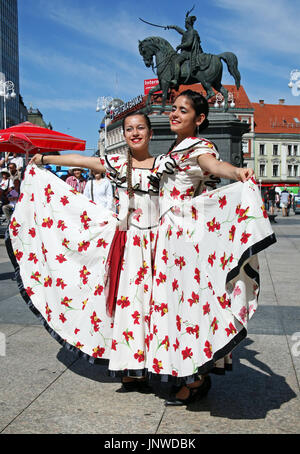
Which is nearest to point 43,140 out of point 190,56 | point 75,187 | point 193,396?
point 75,187

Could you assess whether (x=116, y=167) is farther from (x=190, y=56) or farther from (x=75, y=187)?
(x=190, y=56)

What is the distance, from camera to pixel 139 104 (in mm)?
78625

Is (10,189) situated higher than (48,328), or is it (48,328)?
(10,189)

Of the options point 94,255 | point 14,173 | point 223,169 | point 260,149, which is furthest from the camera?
point 260,149

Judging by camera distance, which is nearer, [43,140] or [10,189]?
[43,140]

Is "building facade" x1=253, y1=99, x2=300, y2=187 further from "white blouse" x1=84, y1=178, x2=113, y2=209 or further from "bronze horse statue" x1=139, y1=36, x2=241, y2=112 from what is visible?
"white blouse" x1=84, y1=178, x2=113, y2=209

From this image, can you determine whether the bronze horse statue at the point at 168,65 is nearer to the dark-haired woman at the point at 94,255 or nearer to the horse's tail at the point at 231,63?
the horse's tail at the point at 231,63

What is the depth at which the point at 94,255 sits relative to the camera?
3.56 m

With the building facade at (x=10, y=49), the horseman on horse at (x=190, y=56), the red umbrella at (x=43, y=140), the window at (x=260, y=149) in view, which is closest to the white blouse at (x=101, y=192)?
the red umbrella at (x=43, y=140)

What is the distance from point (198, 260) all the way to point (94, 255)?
786mm

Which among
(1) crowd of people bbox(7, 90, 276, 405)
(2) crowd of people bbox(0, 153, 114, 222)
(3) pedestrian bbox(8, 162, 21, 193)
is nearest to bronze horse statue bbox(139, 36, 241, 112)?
(2) crowd of people bbox(0, 153, 114, 222)

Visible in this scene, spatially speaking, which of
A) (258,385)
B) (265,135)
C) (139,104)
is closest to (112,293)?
(258,385)

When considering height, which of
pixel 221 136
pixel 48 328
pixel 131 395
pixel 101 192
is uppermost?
pixel 221 136
